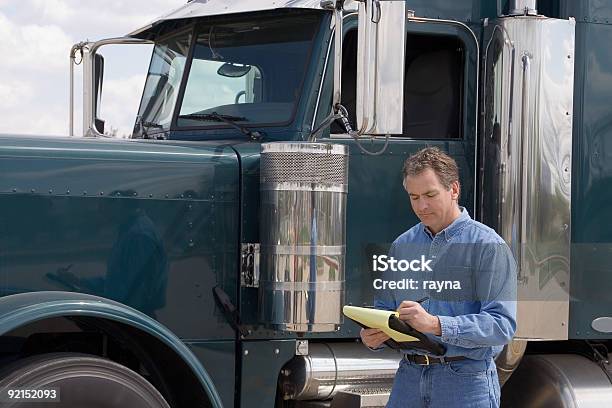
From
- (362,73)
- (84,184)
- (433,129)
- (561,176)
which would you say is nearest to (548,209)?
(561,176)

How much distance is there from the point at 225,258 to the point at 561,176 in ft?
5.23

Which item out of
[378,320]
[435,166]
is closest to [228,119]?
[435,166]

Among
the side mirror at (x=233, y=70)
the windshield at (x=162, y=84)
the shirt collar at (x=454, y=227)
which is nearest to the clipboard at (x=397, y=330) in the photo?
the shirt collar at (x=454, y=227)

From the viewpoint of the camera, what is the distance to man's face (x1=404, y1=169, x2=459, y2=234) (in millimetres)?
3557

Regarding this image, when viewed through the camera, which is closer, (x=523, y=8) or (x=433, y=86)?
(x=523, y=8)

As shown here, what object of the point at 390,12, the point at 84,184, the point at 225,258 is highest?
the point at 390,12

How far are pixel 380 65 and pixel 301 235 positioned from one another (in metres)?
0.77

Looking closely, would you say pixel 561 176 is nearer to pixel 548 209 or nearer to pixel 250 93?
pixel 548 209

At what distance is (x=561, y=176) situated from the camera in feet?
16.4

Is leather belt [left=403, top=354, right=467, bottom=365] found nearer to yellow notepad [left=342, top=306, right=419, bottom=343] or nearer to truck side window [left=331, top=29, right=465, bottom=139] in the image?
yellow notepad [left=342, top=306, right=419, bottom=343]

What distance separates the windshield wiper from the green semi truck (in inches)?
0.5

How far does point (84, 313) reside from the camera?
4027 mm

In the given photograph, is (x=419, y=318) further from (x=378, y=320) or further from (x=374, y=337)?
(x=374, y=337)

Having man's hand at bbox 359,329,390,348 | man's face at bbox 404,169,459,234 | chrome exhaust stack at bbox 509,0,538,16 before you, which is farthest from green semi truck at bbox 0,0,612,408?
man's hand at bbox 359,329,390,348
